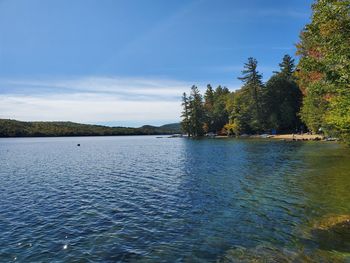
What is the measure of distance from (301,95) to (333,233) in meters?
104

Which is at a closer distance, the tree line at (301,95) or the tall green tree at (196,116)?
the tree line at (301,95)

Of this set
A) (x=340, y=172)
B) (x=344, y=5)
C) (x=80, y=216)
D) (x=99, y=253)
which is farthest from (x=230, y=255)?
(x=340, y=172)

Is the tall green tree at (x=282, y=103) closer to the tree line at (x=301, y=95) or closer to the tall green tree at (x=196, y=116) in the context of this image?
the tree line at (x=301, y=95)

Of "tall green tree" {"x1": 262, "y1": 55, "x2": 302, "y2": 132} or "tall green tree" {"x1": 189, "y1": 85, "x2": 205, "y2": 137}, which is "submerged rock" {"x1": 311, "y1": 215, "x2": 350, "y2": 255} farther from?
"tall green tree" {"x1": 189, "y1": 85, "x2": 205, "y2": 137}

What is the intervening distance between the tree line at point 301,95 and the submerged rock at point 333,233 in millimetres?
9575

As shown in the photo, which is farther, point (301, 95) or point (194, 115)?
point (194, 115)

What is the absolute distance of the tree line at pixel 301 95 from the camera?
70.6ft

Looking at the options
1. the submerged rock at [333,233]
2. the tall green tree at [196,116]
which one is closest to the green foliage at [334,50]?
the submerged rock at [333,233]

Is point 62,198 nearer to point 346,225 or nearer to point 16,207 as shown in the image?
point 16,207

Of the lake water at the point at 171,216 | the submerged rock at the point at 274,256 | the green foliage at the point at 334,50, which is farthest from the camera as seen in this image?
the green foliage at the point at 334,50

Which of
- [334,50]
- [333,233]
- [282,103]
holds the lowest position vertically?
[333,233]

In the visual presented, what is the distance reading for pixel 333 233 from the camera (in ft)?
43.0

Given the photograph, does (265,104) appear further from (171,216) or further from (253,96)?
(171,216)

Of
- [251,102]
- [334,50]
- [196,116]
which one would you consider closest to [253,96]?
[251,102]
